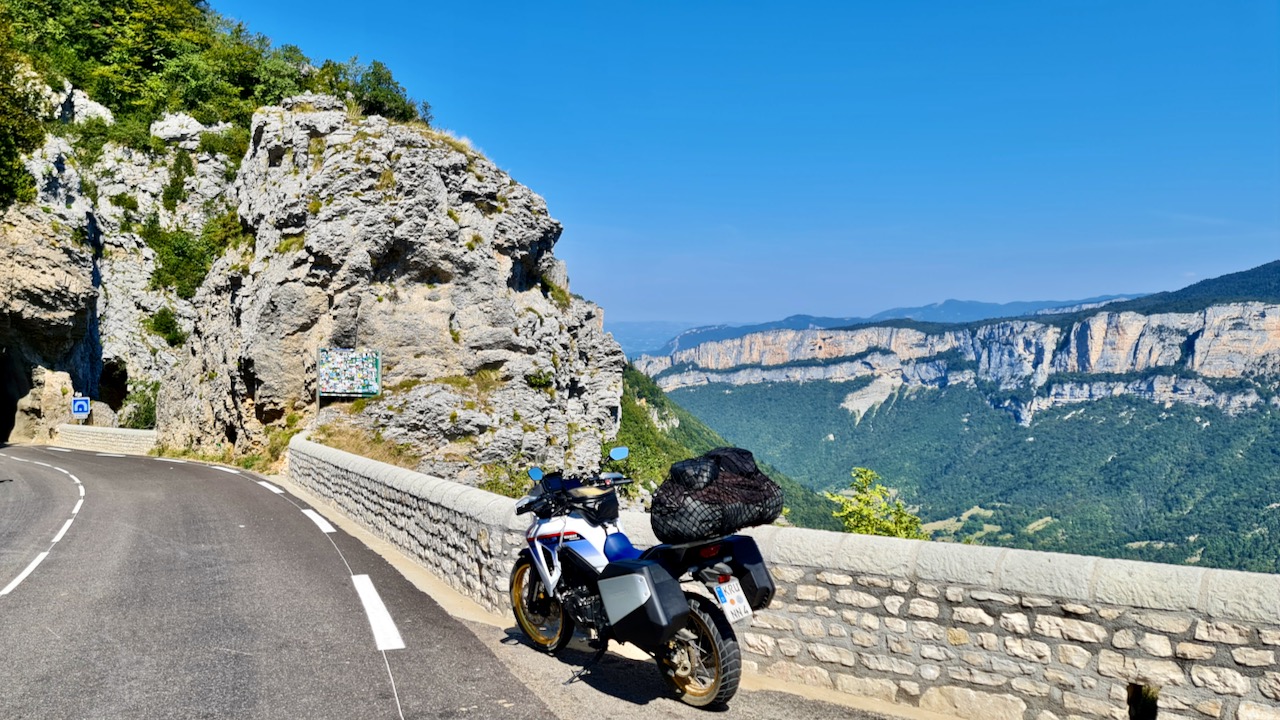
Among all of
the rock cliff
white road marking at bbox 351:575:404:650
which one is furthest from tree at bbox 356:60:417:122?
white road marking at bbox 351:575:404:650

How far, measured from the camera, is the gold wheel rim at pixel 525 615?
600 cm

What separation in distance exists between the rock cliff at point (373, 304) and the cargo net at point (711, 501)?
799 inches

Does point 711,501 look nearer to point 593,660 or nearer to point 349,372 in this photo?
point 593,660

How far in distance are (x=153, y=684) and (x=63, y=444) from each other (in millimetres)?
36391

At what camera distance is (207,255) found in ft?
136

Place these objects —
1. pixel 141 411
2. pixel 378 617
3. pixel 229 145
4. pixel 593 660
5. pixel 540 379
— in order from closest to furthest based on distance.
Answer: pixel 593 660
pixel 378 617
pixel 540 379
pixel 141 411
pixel 229 145

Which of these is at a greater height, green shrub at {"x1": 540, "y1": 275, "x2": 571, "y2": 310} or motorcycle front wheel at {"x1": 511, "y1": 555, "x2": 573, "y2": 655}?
green shrub at {"x1": 540, "y1": 275, "x2": 571, "y2": 310}

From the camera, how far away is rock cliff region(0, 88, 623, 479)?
2528 centimetres

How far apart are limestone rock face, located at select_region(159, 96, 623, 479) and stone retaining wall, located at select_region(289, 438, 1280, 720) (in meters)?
20.1

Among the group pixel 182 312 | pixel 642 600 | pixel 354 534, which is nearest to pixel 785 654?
pixel 642 600

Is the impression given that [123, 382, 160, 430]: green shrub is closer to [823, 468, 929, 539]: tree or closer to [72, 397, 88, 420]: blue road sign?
[72, 397, 88, 420]: blue road sign

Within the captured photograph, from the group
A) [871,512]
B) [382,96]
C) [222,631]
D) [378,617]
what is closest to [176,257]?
[382,96]

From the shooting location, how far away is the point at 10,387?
1455 inches

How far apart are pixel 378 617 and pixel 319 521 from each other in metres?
6.91
